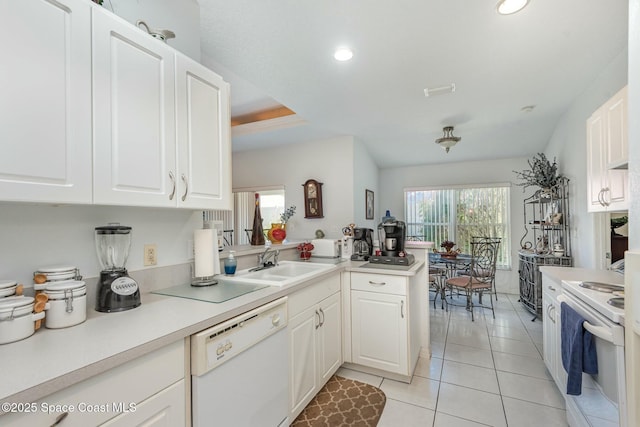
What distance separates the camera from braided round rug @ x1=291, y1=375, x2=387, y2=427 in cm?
181

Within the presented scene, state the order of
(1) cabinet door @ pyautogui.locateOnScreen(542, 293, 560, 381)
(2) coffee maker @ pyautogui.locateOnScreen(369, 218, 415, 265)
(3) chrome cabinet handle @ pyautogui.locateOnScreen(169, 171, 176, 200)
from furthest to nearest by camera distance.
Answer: (2) coffee maker @ pyautogui.locateOnScreen(369, 218, 415, 265) → (1) cabinet door @ pyautogui.locateOnScreen(542, 293, 560, 381) → (3) chrome cabinet handle @ pyautogui.locateOnScreen(169, 171, 176, 200)

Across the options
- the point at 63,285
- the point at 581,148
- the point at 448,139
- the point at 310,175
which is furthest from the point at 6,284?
the point at 581,148

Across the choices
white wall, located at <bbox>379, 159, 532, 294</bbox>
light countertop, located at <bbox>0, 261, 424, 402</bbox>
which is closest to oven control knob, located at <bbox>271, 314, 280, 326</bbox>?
light countertop, located at <bbox>0, 261, 424, 402</bbox>

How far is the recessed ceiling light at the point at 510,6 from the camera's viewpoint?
165 cm

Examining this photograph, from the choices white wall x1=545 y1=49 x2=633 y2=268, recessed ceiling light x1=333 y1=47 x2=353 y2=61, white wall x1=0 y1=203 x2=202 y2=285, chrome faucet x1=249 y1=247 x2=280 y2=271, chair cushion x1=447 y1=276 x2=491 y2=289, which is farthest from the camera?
chair cushion x1=447 y1=276 x2=491 y2=289

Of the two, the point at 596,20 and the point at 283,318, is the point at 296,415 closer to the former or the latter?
the point at 283,318

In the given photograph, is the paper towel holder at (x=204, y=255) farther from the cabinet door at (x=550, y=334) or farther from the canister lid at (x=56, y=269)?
the cabinet door at (x=550, y=334)

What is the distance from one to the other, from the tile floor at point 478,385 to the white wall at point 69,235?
1.80 metres

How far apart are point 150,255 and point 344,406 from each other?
1627mm

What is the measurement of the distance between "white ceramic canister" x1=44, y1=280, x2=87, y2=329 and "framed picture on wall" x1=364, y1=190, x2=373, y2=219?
376cm

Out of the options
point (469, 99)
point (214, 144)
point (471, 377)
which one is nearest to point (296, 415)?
point (471, 377)

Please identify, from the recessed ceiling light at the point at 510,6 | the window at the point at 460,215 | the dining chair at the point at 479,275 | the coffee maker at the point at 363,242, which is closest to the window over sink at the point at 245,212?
the coffee maker at the point at 363,242

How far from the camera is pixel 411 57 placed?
223cm

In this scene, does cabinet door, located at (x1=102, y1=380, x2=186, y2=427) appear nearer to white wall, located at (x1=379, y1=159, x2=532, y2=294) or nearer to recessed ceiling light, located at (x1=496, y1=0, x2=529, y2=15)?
recessed ceiling light, located at (x1=496, y1=0, x2=529, y2=15)
